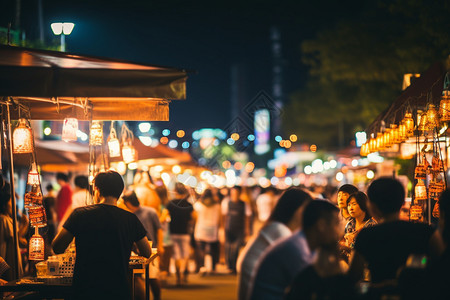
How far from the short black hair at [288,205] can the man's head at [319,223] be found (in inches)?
17.1

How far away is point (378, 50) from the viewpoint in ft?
95.9

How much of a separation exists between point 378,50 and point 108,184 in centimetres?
2519

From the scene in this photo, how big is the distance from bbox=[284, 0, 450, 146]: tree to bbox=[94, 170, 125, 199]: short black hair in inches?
420

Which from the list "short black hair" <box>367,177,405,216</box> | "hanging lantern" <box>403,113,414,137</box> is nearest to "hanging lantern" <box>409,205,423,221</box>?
"hanging lantern" <box>403,113,414,137</box>

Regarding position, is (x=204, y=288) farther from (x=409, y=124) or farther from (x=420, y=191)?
(x=409, y=124)

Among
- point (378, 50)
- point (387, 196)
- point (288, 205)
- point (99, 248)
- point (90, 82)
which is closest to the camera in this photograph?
point (288, 205)

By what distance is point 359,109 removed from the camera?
42750mm

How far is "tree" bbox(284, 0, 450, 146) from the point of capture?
57.0 ft

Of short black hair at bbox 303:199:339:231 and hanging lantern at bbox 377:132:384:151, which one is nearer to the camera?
short black hair at bbox 303:199:339:231

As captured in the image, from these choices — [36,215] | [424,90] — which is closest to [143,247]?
[36,215]

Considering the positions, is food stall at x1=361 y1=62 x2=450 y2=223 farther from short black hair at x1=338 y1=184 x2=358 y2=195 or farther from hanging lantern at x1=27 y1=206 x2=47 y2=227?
hanging lantern at x1=27 y1=206 x2=47 y2=227

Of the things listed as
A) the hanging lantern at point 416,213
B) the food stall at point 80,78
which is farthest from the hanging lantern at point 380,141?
the food stall at point 80,78

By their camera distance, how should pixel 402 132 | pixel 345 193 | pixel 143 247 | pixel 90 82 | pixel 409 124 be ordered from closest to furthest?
1. pixel 90 82
2. pixel 143 247
3. pixel 345 193
4. pixel 409 124
5. pixel 402 132

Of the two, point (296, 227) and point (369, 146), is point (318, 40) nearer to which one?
point (369, 146)
